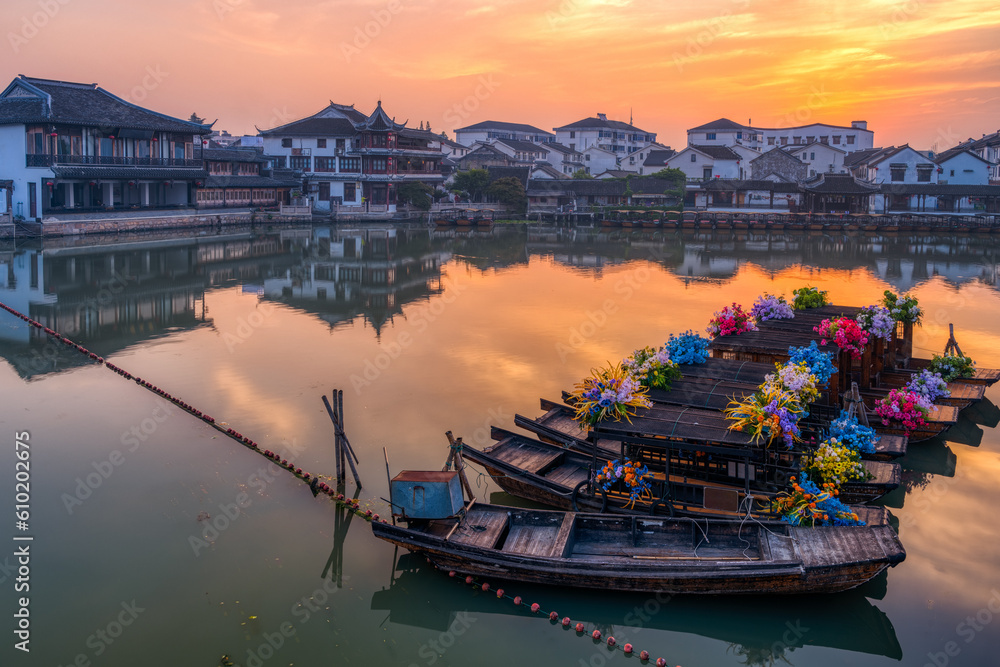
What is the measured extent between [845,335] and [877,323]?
1.60 m

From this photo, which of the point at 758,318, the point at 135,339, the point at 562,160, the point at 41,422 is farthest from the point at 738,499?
the point at 562,160

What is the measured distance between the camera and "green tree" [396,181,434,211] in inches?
2827

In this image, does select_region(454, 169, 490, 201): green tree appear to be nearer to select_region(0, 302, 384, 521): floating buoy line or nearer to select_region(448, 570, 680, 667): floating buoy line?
select_region(0, 302, 384, 521): floating buoy line

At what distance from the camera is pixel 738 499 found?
38.9ft

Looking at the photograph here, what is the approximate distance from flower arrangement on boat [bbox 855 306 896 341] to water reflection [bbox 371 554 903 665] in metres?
7.78

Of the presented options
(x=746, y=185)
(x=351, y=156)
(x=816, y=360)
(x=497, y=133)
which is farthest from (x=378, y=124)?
(x=816, y=360)

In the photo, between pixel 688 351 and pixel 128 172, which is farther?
pixel 128 172

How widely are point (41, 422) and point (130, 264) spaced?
83.3ft

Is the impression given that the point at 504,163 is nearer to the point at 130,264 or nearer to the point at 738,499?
the point at 130,264

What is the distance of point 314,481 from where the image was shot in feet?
46.0

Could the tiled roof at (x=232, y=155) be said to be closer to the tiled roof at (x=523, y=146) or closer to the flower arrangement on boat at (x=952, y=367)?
the tiled roof at (x=523, y=146)

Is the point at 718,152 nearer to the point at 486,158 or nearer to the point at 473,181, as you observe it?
the point at 486,158

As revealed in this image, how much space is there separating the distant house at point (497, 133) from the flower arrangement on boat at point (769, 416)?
108 meters

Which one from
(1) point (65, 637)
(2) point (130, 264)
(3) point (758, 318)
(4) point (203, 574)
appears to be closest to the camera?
(1) point (65, 637)
